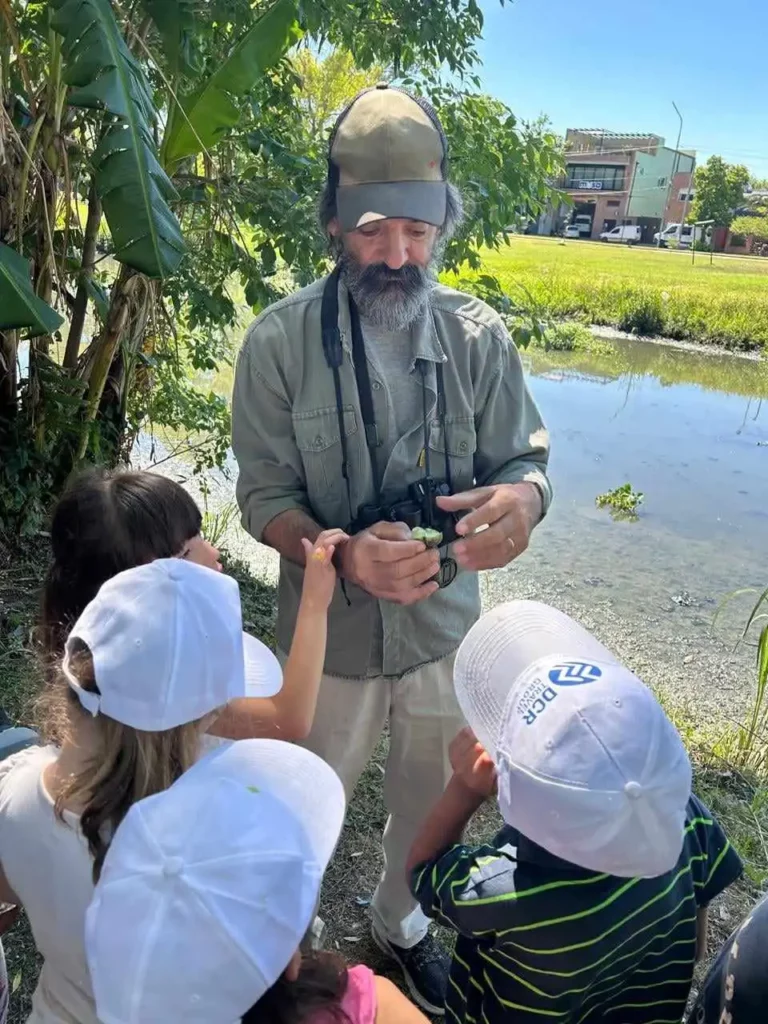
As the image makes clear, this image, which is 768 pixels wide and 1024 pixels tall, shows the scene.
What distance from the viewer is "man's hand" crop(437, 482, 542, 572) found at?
1620 millimetres

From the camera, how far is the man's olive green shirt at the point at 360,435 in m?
1.69

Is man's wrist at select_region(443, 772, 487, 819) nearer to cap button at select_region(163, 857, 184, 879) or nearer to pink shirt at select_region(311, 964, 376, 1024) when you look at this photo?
pink shirt at select_region(311, 964, 376, 1024)

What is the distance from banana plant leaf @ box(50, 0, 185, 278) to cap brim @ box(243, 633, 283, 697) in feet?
3.05

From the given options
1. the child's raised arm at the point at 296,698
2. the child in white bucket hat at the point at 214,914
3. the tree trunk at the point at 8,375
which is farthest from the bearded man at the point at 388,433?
the tree trunk at the point at 8,375

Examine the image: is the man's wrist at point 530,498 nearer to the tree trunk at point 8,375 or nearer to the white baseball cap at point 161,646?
the white baseball cap at point 161,646

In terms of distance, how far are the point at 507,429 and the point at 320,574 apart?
1.88ft

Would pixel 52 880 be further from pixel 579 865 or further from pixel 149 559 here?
pixel 579 865

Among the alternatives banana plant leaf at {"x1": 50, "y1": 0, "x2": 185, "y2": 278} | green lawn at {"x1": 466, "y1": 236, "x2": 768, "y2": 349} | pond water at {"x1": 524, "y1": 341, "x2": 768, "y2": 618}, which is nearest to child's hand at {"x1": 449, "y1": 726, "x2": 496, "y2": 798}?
banana plant leaf at {"x1": 50, "y1": 0, "x2": 185, "y2": 278}

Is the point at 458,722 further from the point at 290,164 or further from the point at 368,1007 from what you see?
the point at 290,164

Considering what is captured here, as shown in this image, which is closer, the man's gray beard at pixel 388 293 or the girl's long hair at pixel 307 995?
the girl's long hair at pixel 307 995

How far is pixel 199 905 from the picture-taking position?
851mm

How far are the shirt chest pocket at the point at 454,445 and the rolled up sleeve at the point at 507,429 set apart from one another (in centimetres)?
5

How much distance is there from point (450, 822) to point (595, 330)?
1719cm

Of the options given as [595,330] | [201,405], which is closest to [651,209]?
[595,330]
